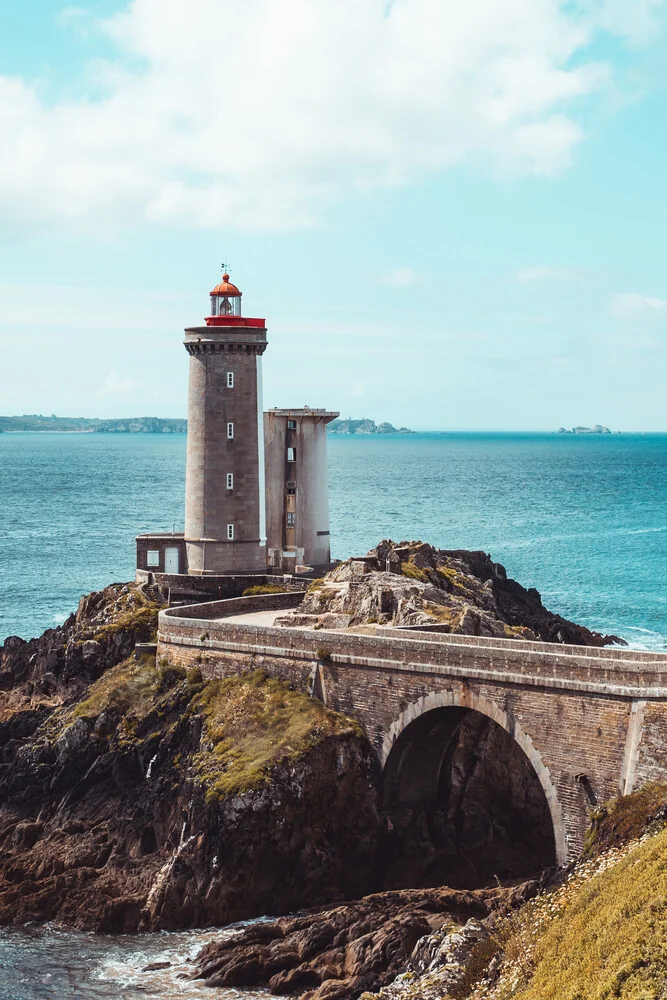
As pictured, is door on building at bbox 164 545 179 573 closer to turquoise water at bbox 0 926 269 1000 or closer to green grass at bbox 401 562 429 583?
green grass at bbox 401 562 429 583

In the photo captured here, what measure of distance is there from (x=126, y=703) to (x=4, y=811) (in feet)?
18.3

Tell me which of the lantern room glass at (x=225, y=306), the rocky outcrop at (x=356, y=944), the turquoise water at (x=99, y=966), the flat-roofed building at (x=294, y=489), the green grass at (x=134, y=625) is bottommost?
the turquoise water at (x=99, y=966)

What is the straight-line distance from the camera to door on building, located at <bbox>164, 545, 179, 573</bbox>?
5809 cm

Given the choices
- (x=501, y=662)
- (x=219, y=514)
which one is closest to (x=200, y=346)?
(x=219, y=514)

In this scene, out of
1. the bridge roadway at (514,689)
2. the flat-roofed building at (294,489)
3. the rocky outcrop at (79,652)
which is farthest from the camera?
the flat-roofed building at (294,489)

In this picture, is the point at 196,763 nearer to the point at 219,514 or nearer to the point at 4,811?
the point at 4,811

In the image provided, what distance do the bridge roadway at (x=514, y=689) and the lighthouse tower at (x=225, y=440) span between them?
1134cm

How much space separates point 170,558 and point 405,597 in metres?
15.4

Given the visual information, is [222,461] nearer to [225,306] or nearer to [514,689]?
[225,306]

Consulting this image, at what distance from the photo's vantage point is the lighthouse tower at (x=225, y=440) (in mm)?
56531

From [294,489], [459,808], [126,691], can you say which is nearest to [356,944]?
[459,808]

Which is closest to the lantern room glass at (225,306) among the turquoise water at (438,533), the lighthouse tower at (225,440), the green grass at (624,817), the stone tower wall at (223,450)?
the lighthouse tower at (225,440)

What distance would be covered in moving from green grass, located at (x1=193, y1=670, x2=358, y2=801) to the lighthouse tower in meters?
13.1

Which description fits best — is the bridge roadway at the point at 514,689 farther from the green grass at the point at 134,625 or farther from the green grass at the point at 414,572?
the green grass at the point at 414,572
